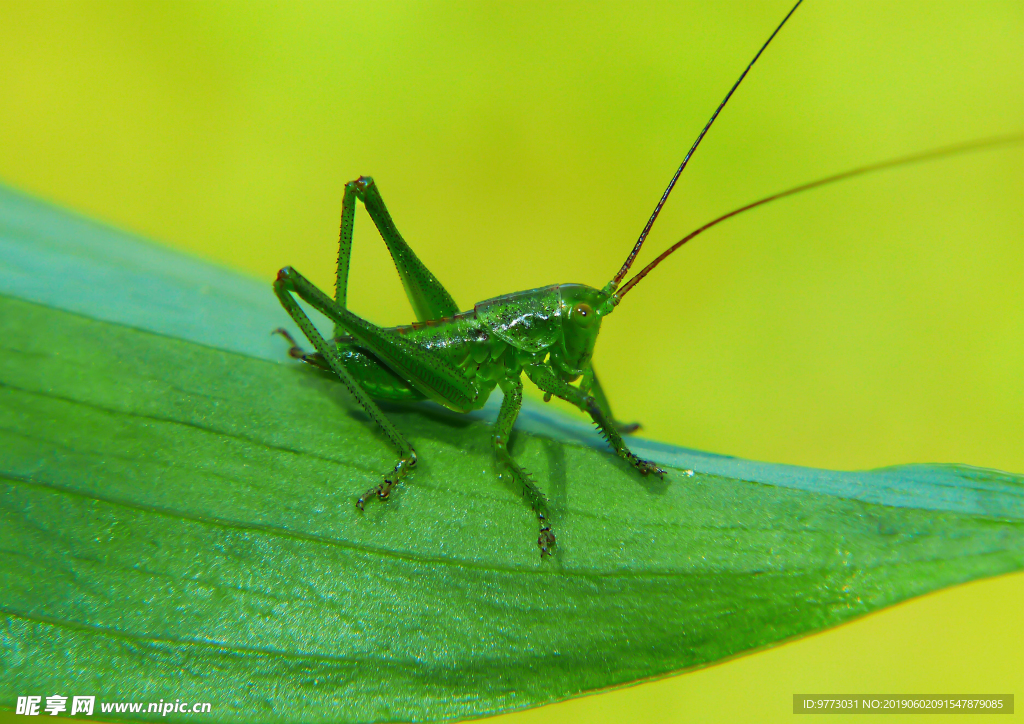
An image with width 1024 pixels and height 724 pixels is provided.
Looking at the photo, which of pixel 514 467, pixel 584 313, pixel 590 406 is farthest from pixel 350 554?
pixel 584 313

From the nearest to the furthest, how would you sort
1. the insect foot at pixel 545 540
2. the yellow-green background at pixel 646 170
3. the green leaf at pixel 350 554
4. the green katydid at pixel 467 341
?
the green leaf at pixel 350 554, the insect foot at pixel 545 540, the green katydid at pixel 467 341, the yellow-green background at pixel 646 170

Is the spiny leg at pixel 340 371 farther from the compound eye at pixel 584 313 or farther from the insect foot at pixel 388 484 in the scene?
the compound eye at pixel 584 313

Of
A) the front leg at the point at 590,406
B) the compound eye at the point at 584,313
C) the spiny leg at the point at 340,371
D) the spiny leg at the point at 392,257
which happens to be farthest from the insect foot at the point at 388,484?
the compound eye at the point at 584,313

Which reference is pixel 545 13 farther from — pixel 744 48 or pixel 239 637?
→ pixel 239 637

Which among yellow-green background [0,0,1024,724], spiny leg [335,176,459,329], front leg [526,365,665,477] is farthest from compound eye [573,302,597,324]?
yellow-green background [0,0,1024,724]

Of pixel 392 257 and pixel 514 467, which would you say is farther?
pixel 392 257

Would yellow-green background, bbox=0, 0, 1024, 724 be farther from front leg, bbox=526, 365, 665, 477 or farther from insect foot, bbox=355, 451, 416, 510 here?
insect foot, bbox=355, 451, 416, 510

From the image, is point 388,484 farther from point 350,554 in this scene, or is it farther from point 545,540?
point 545,540
